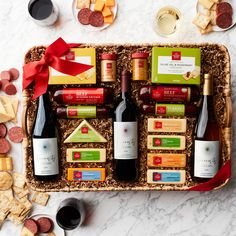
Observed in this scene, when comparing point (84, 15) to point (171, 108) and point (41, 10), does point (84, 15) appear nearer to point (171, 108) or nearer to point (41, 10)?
point (41, 10)

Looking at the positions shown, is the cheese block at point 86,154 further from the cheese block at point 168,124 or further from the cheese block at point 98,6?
the cheese block at point 98,6

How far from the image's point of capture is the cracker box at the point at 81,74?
130 centimetres

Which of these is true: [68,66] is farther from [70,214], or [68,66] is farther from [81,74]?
[70,214]

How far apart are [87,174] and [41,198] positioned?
0.26 metres

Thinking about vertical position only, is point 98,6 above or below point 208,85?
above

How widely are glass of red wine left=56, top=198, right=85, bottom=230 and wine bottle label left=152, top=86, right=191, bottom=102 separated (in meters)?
0.49

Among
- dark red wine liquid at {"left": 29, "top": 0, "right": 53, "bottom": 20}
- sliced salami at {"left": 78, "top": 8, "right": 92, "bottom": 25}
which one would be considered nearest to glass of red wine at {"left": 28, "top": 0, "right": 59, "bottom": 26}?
dark red wine liquid at {"left": 29, "top": 0, "right": 53, "bottom": 20}

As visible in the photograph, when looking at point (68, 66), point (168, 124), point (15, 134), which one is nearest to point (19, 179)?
point (15, 134)

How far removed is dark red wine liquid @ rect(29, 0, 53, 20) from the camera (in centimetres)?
139

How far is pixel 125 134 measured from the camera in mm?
1263

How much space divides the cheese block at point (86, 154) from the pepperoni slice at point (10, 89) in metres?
0.32

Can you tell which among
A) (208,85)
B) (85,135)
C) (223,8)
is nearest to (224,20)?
(223,8)


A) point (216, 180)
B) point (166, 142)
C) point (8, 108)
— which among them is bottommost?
point (216, 180)

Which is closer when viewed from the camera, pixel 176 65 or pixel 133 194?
pixel 176 65
